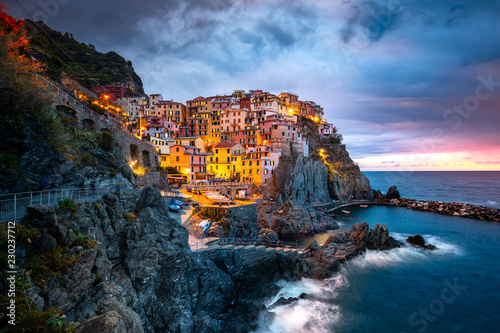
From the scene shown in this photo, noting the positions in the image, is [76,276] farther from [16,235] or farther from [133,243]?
[133,243]

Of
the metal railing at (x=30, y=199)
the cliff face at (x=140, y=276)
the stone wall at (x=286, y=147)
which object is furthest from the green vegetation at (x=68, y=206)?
the stone wall at (x=286, y=147)

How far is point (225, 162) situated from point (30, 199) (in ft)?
164

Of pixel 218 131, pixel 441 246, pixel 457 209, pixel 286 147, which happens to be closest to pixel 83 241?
pixel 441 246

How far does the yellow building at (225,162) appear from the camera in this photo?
60094 mm

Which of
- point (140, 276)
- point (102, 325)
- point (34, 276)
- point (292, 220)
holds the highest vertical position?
point (34, 276)

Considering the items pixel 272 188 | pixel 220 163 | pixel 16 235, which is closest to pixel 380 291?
pixel 16 235

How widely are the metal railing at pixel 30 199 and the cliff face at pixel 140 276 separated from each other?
2.27ft

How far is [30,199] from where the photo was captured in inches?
437

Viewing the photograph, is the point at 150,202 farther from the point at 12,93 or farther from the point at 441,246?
the point at 441,246

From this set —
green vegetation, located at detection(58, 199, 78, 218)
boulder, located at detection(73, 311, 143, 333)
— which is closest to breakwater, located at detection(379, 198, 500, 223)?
boulder, located at detection(73, 311, 143, 333)

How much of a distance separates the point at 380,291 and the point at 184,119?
73878 mm

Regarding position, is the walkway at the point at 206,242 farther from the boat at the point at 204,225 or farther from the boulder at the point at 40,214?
the boulder at the point at 40,214

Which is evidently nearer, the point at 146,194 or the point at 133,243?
the point at 133,243

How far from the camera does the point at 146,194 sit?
20.0 m
